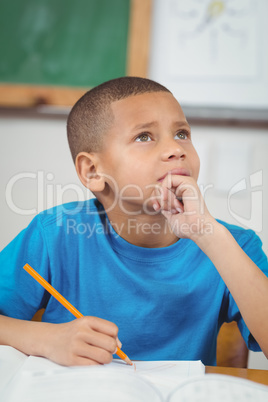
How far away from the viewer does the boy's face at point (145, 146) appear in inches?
27.9

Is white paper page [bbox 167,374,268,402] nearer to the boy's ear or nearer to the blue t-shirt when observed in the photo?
the blue t-shirt

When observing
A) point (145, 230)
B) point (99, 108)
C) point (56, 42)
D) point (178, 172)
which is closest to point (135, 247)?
point (145, 230)

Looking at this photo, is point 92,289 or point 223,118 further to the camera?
point 223,118

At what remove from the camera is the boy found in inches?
28.3

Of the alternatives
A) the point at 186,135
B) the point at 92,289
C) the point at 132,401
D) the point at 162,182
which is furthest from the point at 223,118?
the point at 132,401

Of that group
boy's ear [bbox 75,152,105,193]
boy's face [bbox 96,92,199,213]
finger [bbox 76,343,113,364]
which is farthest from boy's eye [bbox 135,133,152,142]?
finger [bbox 76,343,113,364]

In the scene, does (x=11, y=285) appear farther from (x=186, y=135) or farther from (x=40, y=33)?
(x=40, y=33)

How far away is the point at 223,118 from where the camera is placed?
1.23m

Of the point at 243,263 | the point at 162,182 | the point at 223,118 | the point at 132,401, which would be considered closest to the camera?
the point at 132,401

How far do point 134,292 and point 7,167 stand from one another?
29.9 inches

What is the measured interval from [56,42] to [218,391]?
1.21 m

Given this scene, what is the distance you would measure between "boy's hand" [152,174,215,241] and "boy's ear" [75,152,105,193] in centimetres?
14

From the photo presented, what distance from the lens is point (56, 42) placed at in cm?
130

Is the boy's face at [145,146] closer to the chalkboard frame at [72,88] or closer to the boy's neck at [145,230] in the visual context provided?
the boy's neck at [145,230]
